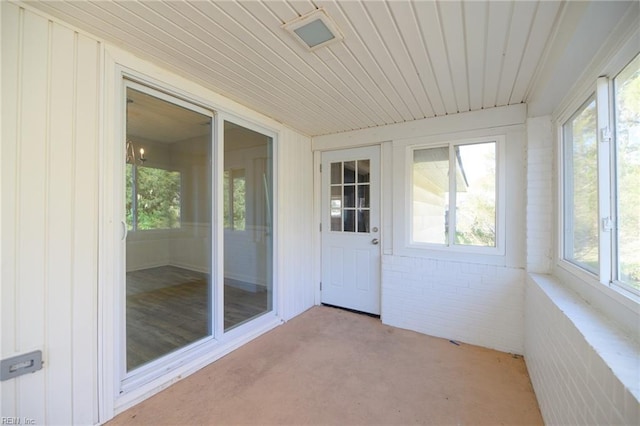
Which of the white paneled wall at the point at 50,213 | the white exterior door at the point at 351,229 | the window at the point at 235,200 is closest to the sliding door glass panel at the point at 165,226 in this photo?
the window at the point at 235,200

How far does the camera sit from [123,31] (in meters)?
1.60

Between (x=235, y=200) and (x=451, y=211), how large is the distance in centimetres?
232

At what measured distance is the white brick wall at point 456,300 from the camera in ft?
8.46

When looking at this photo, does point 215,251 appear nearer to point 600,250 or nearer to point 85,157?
point 85,157

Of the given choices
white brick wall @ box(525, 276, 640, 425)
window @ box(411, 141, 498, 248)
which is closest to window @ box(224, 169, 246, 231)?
window @ box(411, 141, 498, 248)

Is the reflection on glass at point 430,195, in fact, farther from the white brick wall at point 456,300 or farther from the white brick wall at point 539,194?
the white brick wall at point 539,194

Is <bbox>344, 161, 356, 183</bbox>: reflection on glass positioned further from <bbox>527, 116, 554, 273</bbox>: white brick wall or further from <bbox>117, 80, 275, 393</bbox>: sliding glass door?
<bbox>527, 116, 554, 273</bbox>: white brick wall

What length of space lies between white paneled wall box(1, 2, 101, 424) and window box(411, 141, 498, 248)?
295 centimetres

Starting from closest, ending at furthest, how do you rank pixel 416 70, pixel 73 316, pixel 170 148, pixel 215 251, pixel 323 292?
pixel 73 316
pixel 416 70
pixel 170 148
pixel 215 251
pixel 323 292

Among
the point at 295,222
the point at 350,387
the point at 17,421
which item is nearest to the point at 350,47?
the point at 295,222

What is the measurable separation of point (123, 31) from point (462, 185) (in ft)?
10.2

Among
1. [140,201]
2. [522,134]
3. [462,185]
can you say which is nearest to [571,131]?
[522,134]

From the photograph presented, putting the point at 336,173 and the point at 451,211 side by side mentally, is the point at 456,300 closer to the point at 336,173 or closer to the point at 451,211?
the point at 451,211

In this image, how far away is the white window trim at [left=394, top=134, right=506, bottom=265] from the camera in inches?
104
